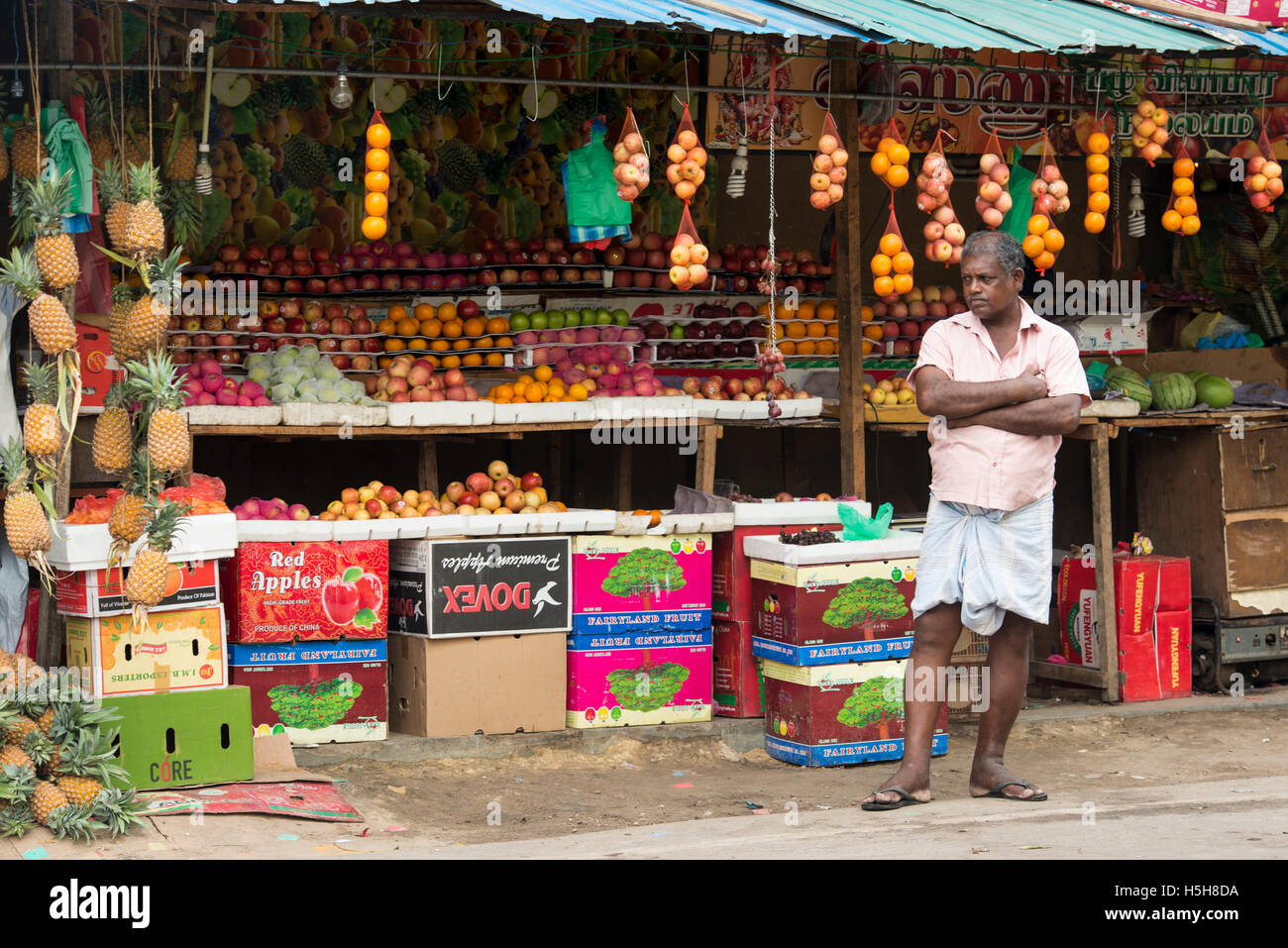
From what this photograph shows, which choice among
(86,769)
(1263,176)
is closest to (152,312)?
(86,769)

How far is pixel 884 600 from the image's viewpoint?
7.29 metres

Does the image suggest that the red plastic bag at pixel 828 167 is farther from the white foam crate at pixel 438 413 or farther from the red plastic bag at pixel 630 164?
the white foam crate at pixel 438 413

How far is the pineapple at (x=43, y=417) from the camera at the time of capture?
5648mm

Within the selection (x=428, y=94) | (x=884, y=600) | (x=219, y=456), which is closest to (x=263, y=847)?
(x=884, y=600)

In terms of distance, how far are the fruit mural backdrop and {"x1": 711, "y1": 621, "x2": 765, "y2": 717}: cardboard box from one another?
2.78 meters

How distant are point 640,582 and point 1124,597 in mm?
2914

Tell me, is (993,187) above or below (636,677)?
above

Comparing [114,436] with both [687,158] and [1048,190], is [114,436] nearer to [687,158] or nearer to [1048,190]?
[687,158]

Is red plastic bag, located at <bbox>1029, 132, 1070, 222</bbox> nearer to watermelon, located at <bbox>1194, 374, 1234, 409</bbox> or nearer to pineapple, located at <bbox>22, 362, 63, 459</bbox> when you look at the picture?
watermelon, located at <bbox>1194, 374, 1234, 409</bbox>

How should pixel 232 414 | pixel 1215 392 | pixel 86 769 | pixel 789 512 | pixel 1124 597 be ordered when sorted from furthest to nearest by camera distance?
pixel 1215 392 → pixel 1124 597 → pixel 789 512 → pixel 232 414 → pixel 86 769

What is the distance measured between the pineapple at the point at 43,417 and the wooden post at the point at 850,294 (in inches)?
150

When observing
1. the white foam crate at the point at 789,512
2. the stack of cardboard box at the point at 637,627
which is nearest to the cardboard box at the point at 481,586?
the stack of cardboard box at the point at 637,627

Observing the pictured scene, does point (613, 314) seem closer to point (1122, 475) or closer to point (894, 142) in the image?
point (894, 142)

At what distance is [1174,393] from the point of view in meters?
8.99
